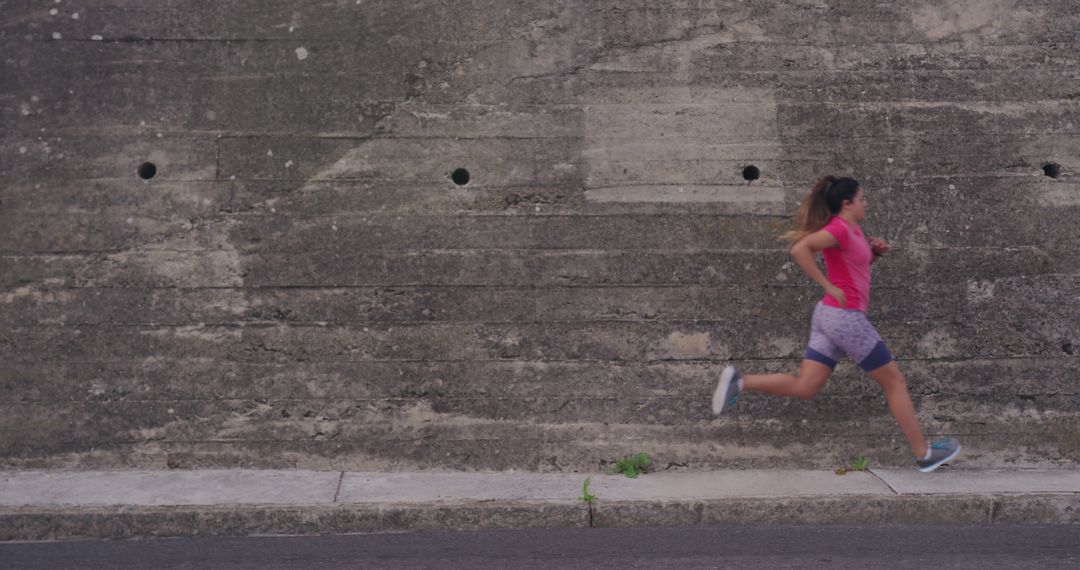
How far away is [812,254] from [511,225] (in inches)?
77.5

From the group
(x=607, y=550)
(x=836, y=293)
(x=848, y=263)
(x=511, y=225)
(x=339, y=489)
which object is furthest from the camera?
(x=511, y=225)

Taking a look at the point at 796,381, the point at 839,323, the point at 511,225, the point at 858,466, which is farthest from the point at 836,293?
the point at 511,225

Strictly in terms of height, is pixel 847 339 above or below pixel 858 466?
above

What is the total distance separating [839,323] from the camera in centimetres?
555

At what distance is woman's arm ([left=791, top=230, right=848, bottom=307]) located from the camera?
5461 millimetres

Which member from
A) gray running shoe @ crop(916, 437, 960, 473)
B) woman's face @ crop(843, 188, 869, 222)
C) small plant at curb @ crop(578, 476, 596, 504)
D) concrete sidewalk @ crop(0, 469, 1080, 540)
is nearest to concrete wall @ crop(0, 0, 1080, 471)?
concrete sidewalk @ crop(0, 469, 1080, 540)

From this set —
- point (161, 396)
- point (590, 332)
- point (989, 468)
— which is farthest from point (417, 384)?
point (989, 468)

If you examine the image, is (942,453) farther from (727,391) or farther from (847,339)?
(727,391)

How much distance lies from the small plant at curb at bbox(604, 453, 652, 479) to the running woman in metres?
0.91

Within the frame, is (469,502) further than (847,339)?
Yes

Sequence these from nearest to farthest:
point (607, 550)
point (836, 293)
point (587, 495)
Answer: point (607, 550) → point (836, 293) → point (587, 495)

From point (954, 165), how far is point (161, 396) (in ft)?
17.6

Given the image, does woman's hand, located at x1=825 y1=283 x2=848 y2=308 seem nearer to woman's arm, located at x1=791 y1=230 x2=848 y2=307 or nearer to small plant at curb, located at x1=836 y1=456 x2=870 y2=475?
woman's arm, located at x1=791 y1=230 x2=848 y2=307

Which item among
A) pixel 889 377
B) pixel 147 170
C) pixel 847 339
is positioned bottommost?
pixel 889 377
